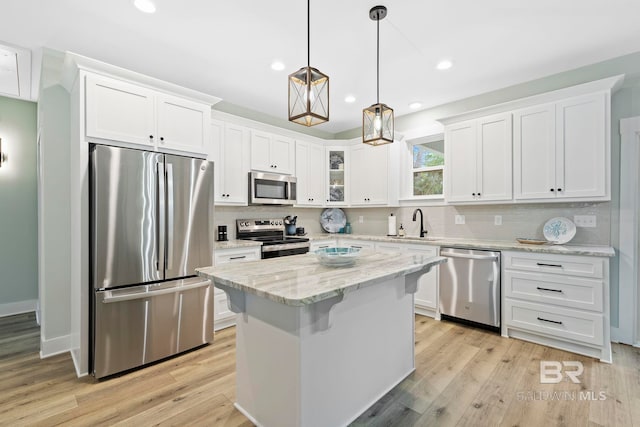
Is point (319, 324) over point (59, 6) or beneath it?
beneath

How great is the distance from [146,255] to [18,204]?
2.70 m

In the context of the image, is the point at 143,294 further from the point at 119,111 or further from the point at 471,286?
the point at 471,286

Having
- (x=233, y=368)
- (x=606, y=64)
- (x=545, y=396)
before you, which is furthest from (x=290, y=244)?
(x=606, y=64)

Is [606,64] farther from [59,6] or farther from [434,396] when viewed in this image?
[59,6]

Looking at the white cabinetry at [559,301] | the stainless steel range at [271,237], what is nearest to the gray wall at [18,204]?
the stainless steel range at [271,237]

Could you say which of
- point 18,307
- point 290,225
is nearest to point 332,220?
point 290,225

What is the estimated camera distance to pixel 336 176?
195 inches

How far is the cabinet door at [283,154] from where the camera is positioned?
4.19 meters

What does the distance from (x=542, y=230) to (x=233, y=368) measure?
3431 mm

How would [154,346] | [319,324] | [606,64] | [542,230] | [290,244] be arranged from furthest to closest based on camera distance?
[290,244], [542,230], [606,64], [154,346], [319,324]

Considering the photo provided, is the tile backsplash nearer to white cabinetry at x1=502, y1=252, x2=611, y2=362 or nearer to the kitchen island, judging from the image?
white cabinetry at x1=502, y1=252, x2=611, y2=362

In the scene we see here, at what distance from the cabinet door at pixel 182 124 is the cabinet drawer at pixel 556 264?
328 centimetres

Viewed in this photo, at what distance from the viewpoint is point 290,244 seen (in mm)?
3840

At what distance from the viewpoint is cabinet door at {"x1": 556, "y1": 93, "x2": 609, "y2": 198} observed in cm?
273
